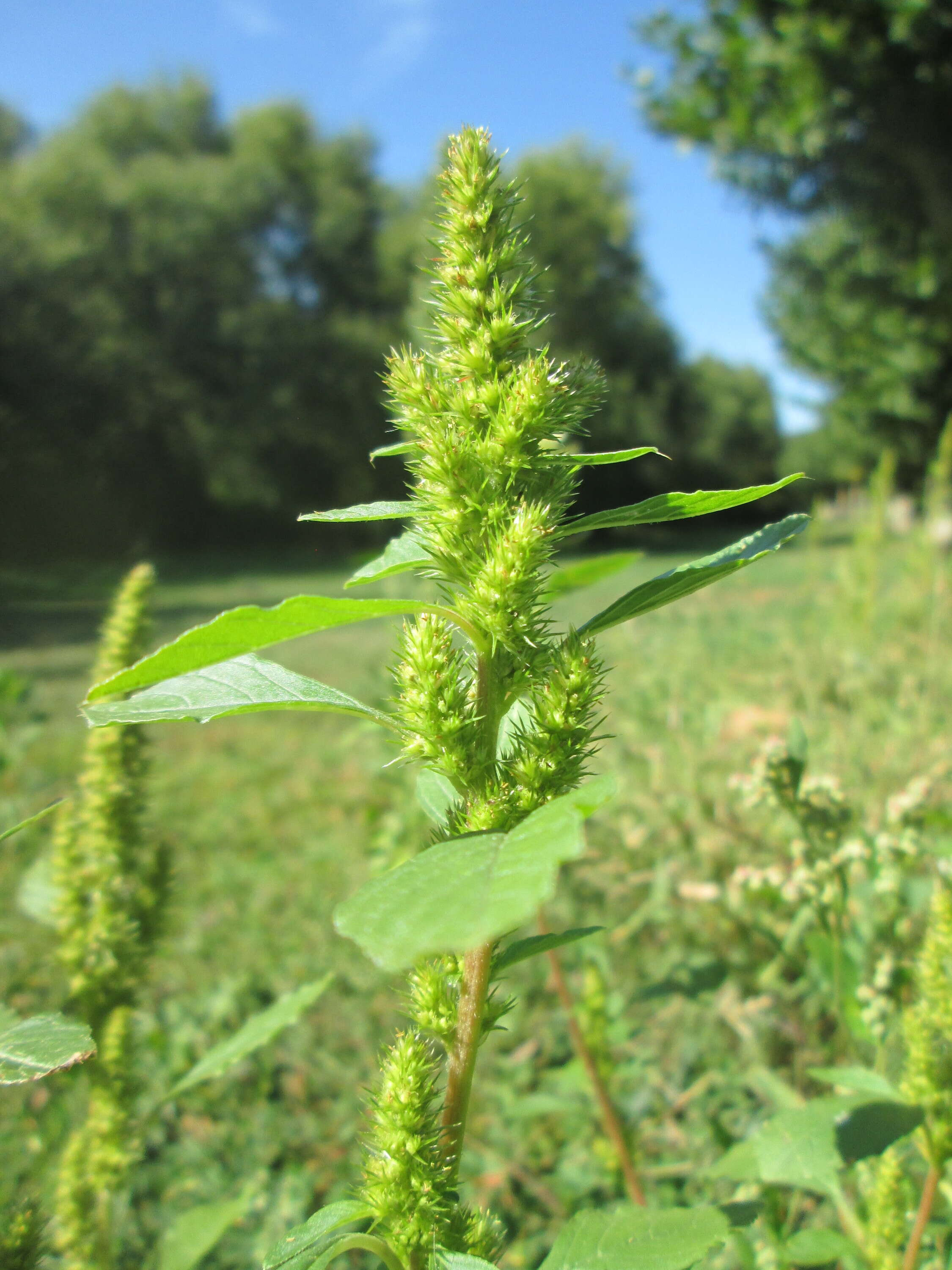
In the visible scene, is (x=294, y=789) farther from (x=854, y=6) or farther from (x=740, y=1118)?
(x=854, y=6)

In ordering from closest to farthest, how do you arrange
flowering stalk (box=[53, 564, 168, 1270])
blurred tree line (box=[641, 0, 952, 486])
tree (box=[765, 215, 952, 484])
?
flowering stalk (box=[53, 564, 168, 1270])
blurred tree line (box=[641, 0, 952, 486])
tree (box=[765, 215, 952, 484])

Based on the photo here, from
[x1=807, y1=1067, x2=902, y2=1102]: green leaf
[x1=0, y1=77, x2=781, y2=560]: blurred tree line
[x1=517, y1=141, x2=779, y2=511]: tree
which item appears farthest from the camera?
[x1=517, y1=141, x2=779, y2=511]: tree

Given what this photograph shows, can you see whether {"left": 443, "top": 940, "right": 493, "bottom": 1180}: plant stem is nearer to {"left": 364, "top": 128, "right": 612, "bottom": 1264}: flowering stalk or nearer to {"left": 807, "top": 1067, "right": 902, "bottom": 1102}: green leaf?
{"left": 364, "top": 128, "right": 612, "bottom": 1264}: flowering stalk

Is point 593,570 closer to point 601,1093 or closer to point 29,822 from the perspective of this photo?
point 29,822

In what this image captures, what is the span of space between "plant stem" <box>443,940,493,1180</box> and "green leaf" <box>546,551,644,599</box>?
353 millimetres

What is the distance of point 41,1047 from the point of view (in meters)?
0.50

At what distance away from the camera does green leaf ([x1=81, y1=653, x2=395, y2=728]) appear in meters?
0.46

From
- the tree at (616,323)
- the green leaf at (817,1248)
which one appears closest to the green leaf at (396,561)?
the green leaf at (817,1248)

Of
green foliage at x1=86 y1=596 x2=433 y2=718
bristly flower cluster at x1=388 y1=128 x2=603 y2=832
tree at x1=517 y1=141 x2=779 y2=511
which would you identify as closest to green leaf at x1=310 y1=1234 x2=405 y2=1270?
bristly flower cluster at x1=388 y1=128 x2=603 y2=832

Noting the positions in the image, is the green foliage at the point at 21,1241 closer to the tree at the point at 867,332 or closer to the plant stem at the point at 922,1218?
the plant stem at the point at 922,1218

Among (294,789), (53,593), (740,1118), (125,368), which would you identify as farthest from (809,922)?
(125,368)

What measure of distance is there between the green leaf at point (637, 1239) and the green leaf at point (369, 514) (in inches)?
19.4

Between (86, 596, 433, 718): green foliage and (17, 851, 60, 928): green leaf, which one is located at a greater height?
(86, 596, 433, 718): green foliage

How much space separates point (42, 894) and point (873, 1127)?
1095mm
